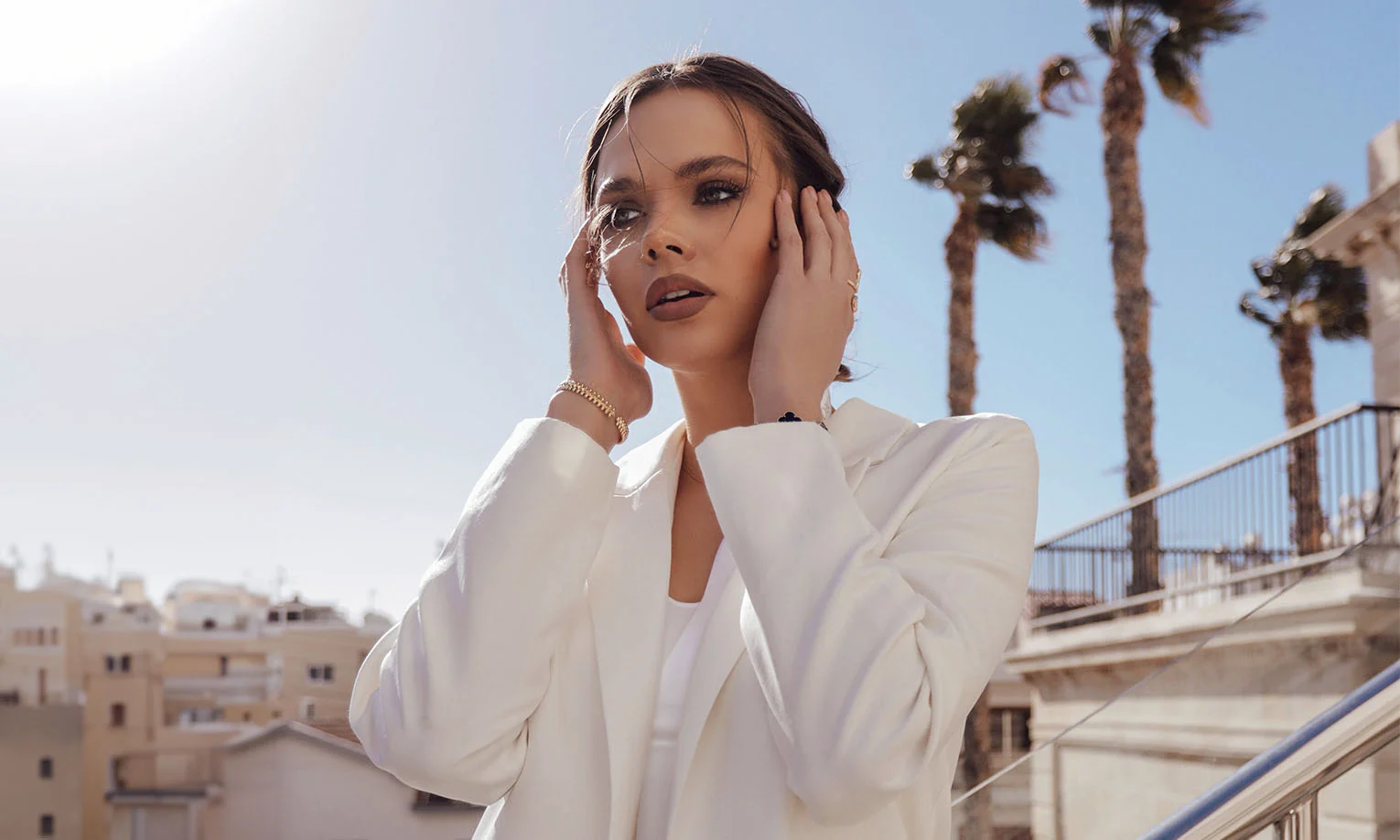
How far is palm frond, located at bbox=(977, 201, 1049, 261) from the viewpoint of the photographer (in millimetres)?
15391

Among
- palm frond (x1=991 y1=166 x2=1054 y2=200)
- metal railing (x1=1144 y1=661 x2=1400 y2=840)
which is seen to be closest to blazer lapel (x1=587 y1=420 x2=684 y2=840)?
metal railing (x1=1144 y1=661 x2=1400 y2=840)

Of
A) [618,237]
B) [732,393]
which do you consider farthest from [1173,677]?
[618,237]

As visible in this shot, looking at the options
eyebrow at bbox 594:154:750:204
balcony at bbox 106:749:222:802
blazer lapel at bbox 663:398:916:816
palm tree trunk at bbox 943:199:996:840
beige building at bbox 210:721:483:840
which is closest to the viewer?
blazer lapel at bbox 663:398:916:816

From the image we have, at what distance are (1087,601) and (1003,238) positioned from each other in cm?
543

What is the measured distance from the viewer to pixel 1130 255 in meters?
13.2

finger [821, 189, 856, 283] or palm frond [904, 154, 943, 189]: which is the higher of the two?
palm frond [904, 154, 943, 189]

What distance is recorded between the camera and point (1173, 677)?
2947mm

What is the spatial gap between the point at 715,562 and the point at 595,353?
0.33 metres

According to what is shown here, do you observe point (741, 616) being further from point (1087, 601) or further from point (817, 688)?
point (1087, 601)

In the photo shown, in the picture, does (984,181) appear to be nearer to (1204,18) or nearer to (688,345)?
(1204,18)

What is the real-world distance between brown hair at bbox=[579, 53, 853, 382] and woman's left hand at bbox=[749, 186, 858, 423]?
0.24 feet

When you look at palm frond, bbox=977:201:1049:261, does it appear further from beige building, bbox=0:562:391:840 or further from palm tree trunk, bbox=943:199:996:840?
beige building, bbox=0:562:391:840

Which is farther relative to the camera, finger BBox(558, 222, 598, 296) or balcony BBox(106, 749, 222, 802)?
balcony BBox(106, 749, 222, 802)

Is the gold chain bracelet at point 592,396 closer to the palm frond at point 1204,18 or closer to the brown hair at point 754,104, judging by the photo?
the brown hair at point 754,104
